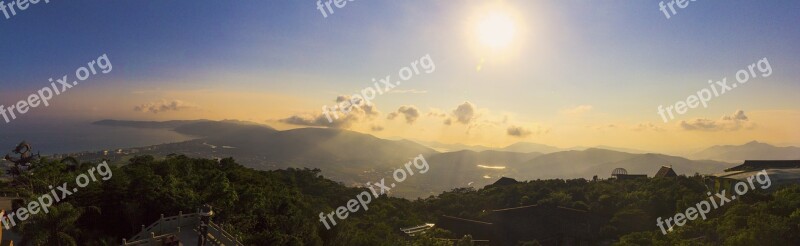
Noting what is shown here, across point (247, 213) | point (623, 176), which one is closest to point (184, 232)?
point (247, 213)

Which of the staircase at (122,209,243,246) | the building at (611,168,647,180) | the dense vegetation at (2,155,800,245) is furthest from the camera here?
the building at (611,168,647,180)

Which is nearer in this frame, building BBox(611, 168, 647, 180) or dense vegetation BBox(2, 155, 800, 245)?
dense vegetation BBox(2, 155, 800, 245)

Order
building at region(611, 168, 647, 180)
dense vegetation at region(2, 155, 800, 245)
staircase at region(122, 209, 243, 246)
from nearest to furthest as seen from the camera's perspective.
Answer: staircase at region(122, 209, 243, 246), dense vegetation at region(2, 155, 800, 245), building at region(611, 168, 647, 180)

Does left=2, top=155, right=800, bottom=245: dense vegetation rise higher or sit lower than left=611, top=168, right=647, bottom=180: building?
higher

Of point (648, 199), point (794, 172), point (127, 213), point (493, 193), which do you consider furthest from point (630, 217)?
point (127, 213)

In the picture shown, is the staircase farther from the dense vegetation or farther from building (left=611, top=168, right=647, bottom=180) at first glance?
building (left=611, top=168, right=647, bottom=180)

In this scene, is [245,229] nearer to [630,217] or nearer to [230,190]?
[230,190]

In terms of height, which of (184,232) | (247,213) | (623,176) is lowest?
(623,176)

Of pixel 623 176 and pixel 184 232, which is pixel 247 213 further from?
pixel 623 176

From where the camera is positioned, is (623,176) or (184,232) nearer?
(184,232)

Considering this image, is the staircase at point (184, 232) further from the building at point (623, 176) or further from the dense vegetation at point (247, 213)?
the building at point (623, 176)

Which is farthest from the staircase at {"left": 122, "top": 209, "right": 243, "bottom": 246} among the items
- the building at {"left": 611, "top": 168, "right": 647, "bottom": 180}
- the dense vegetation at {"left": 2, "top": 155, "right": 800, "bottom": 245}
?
the building at {"left": 611, "top": 168, "right": 647, "bottom": 180}
